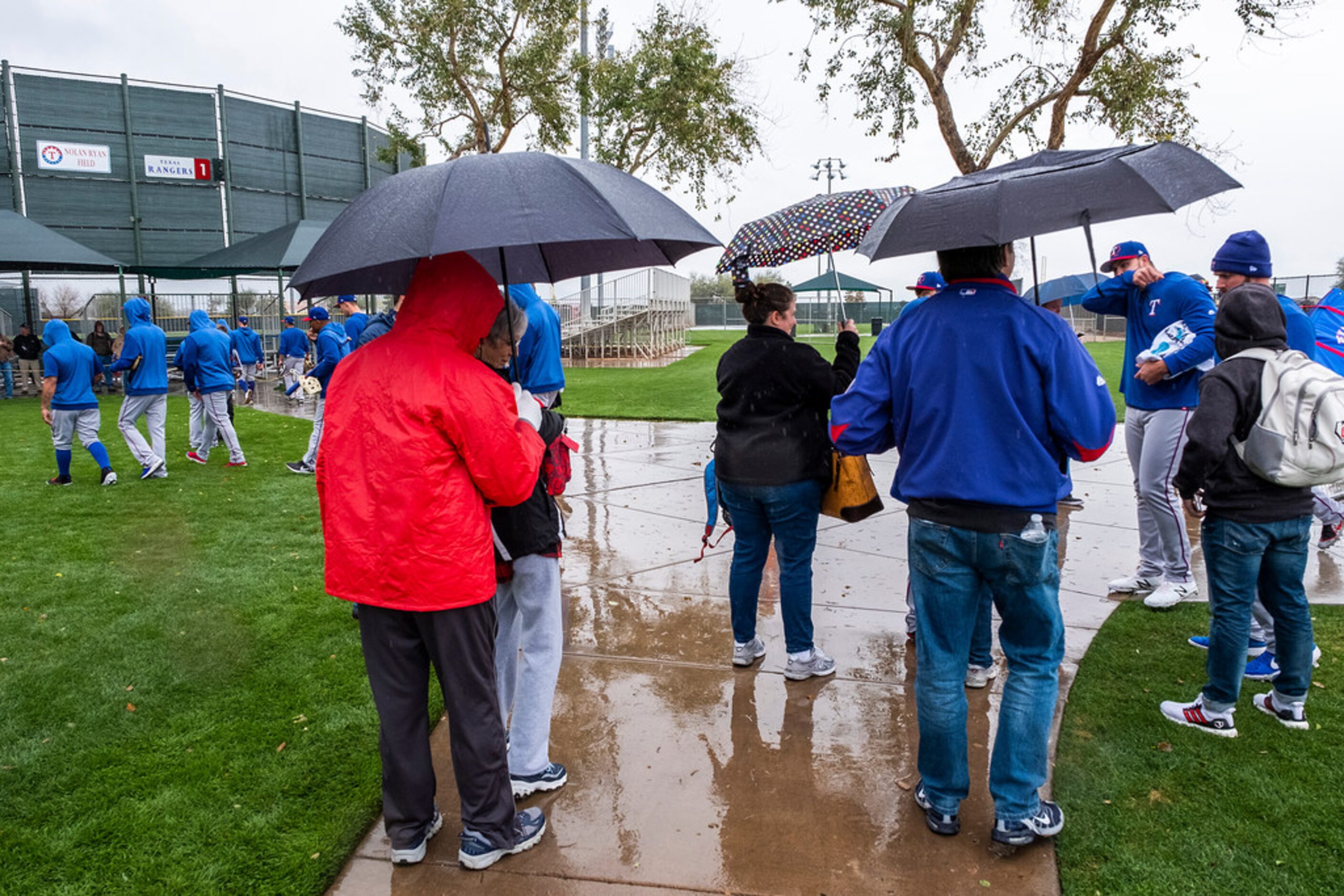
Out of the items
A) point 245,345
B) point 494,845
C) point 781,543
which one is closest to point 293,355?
point 245,345

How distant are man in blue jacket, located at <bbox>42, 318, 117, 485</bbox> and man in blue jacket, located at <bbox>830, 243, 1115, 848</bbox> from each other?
8.74m

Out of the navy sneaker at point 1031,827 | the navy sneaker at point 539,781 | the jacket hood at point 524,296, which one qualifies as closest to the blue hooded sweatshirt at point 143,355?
the jacket hood at point 524,296

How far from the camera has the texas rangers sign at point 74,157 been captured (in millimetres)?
27656

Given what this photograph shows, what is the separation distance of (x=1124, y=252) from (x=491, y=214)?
13.6 ft

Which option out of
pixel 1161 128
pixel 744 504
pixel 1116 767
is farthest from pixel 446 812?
pixel 1161 128

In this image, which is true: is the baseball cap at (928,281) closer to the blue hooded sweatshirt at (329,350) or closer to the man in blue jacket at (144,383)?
the blue hooded sweatshirt at (329,350)

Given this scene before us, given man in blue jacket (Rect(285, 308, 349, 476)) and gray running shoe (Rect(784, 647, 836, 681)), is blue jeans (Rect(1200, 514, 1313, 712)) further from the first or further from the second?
man in blue jacket (Rect(285, 308, 349, 476))

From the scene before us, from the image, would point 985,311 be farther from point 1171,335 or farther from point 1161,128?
point 1161,128

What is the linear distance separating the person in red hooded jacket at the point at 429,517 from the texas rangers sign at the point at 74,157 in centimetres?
3162

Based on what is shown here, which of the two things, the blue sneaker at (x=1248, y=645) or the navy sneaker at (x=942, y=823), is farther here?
the blue sneaker at (x=1248, y=645)

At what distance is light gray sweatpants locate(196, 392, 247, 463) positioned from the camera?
10422 mm

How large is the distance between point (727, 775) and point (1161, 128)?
13.8 meters

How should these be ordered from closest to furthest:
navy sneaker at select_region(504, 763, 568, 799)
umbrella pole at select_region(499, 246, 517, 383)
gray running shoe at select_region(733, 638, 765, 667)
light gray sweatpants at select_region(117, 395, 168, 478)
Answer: umbrella pole at select_region(499, 246, 517, 383)
navy sneaker at select_region(504, 763, 568, 799)
gray running shoe at select_region(733, 638, 765, 667)
light gray sweatpants at select_region(117, 395, 168, 478)

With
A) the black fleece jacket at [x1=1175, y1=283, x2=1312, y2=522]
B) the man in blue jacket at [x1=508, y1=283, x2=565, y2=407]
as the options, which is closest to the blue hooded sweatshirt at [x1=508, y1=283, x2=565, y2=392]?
the man in blue jacket at [x1=508, y1=283, x2=565, y2=407]
